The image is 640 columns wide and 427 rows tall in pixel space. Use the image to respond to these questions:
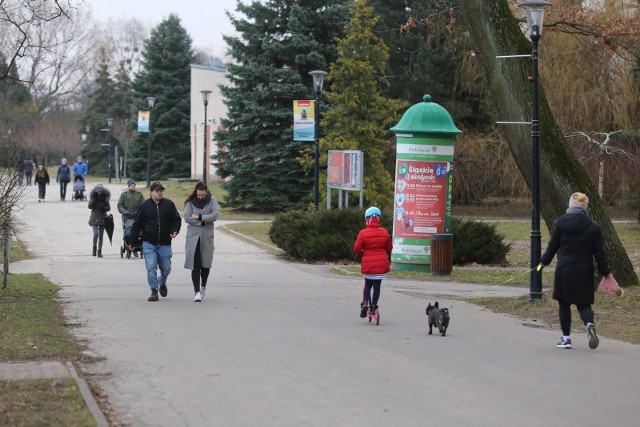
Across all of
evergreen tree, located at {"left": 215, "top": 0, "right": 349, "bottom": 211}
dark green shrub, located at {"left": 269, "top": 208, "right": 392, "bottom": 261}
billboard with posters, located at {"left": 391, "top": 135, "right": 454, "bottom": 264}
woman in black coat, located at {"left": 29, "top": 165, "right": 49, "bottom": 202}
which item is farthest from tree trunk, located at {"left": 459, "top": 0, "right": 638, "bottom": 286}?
woman in black coat, located at {"left": 29, "top": 165, "right": 49, "bottom": 202}

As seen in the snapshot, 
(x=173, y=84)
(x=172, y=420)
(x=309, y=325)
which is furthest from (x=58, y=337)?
(x=173, y=84)

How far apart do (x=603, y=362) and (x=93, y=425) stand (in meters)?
5.54

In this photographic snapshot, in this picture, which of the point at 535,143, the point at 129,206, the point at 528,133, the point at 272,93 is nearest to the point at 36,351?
the point at 535,143

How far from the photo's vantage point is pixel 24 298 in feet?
51.9

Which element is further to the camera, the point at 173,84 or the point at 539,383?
the point at 173,84

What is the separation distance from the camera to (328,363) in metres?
10.3

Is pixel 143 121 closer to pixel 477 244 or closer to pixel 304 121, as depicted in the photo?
pixel 304 121

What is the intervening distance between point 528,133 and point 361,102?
22793mm

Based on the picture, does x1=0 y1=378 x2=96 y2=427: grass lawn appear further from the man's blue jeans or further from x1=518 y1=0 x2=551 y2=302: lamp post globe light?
x1=518 y1=0 x2=551 y2=302: lamp post globe light

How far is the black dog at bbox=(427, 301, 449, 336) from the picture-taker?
12203 mm

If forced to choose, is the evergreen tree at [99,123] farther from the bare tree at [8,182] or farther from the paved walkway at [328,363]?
the bare tree at [8,182]

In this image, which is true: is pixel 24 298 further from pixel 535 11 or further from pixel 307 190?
pixel 307 190

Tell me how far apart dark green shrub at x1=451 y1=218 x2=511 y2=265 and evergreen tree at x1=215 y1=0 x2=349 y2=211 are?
20.8 meters

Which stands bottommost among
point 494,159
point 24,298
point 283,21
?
point 24,298
